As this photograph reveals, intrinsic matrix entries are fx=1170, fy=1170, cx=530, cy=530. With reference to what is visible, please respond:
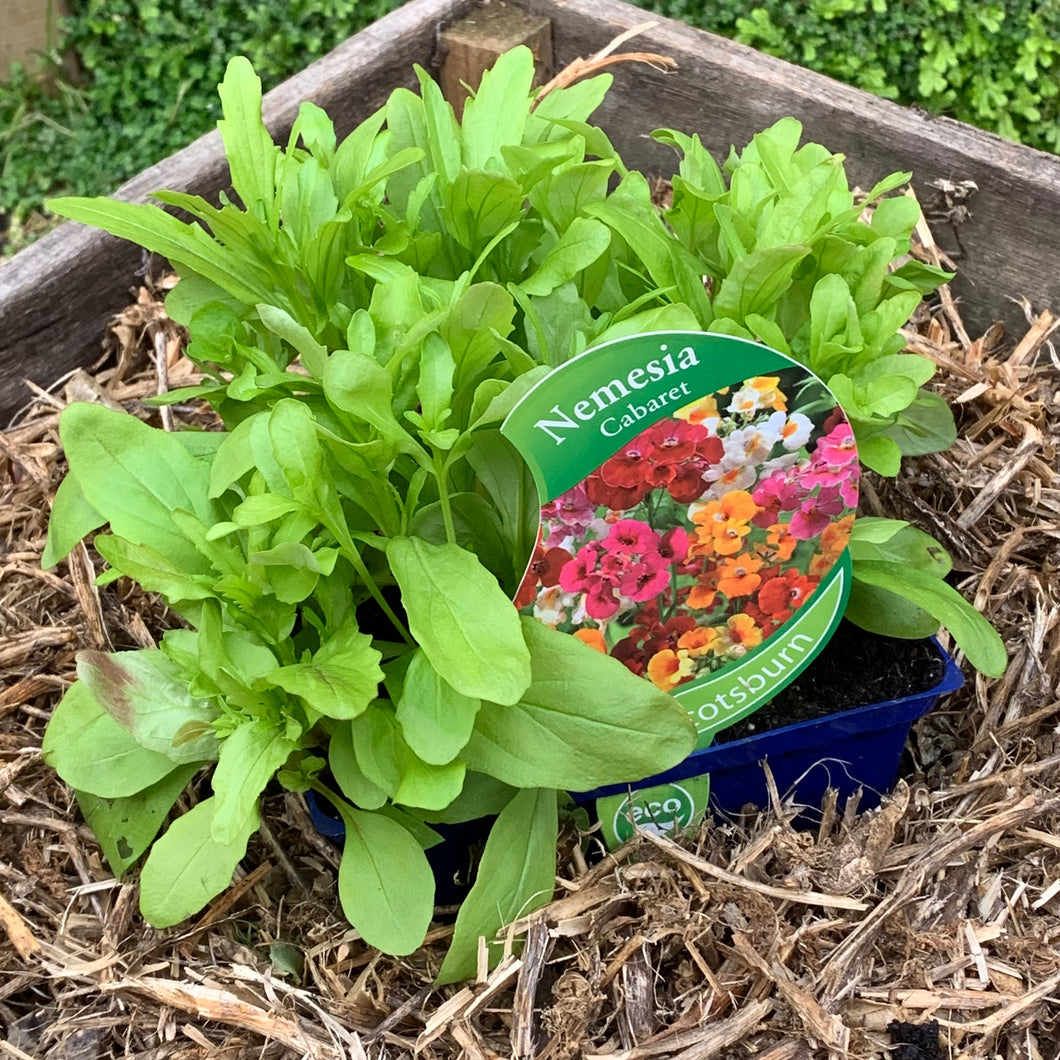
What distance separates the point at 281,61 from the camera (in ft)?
7.72

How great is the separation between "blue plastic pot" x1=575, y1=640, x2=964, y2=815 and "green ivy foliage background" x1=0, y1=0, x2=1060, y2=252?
131 cm

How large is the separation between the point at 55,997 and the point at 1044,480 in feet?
3.61

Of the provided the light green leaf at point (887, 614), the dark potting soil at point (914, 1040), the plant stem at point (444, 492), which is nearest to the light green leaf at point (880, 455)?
the light green leaf at point (887, 614)

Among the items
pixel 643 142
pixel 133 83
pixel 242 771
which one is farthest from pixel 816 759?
pixel 133 83

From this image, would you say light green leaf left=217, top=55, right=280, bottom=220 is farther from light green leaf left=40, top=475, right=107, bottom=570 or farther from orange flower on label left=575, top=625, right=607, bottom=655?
orange flower on label left=575, top=625, right=607, bottom=655

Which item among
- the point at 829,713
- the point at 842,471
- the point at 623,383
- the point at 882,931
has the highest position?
the point at 623,383

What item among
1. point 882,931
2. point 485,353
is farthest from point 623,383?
point 882,931

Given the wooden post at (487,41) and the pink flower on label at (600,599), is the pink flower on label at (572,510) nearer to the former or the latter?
the pink flower on label at (600,599)

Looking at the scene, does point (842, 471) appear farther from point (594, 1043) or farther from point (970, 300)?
point (970, 300)

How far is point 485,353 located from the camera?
0.83 m

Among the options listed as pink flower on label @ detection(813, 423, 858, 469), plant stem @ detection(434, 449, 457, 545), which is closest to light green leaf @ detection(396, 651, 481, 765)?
plant stem @ detection(434, 449, 457, 545)

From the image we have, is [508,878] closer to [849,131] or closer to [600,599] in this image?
[600,599]

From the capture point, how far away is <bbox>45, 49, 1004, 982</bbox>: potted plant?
2.64ft

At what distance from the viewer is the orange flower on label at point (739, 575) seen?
3.03ft
